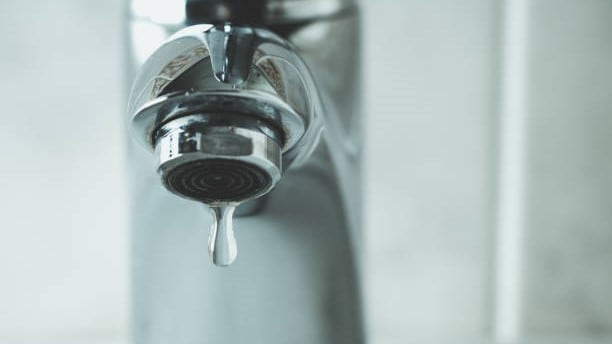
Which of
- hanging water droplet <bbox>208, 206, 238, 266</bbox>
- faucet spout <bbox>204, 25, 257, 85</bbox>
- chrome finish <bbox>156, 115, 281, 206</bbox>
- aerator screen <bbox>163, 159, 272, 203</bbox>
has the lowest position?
hanging water droplet <bbox>208, 206, 238, 266</bbox>

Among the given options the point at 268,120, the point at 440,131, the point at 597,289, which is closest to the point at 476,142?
the point at 440,131

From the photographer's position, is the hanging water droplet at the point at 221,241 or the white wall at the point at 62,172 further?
the white wall at the point at 62,172

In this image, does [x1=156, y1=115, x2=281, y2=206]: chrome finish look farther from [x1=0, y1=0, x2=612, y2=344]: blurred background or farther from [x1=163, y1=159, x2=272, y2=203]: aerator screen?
[x1=0, y1=0, x2=612, y2=344]: blurred background

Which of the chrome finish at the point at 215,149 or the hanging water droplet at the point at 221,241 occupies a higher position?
the chrome finish at the point at 215,149

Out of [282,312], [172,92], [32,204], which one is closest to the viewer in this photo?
[172,92]

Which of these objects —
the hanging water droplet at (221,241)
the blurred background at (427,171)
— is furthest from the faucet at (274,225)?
the blurred background at (427,171)

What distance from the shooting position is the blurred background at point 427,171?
46 cm

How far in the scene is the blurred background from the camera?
0.46m

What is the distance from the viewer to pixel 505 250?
1.65 ft

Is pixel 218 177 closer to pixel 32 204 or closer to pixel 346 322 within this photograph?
pixel 346 322

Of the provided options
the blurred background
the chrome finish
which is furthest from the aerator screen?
the blurred background

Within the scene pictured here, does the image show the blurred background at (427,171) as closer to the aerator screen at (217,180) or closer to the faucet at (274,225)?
the faucet at (274,225)

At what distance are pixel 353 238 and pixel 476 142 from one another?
0.63 ft

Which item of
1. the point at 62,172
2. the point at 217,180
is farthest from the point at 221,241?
the point at 62,172
